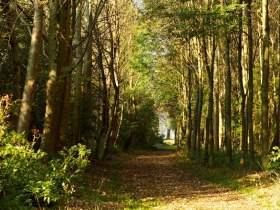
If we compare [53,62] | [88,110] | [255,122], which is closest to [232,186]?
[53,62]

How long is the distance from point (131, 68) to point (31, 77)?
94.1 ft

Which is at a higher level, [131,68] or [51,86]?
[131,68]

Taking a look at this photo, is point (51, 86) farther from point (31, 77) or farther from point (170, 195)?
point (170, 195)

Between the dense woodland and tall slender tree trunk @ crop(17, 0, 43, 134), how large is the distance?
26 mm

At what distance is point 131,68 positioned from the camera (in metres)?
39.2

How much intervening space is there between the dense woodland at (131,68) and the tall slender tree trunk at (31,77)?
0.09 ft

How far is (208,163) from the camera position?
78.8 feet

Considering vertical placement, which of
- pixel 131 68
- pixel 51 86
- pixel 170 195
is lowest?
pixel 170 195

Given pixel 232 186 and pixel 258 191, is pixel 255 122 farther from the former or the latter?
pixel 258 191

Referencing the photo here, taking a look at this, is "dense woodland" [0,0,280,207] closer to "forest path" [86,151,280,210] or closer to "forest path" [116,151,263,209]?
"forest path" [86,151,280,210]

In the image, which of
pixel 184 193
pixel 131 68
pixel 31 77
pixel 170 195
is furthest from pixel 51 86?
pixel 131 68

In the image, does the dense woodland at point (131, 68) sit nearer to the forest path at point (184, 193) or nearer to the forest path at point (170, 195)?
the forest path at point (170, 195)

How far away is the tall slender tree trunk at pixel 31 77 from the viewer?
410 inches

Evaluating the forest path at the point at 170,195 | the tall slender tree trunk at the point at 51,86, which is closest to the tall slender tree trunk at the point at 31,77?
the tall slender tree trunk at the point at 51,86
